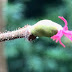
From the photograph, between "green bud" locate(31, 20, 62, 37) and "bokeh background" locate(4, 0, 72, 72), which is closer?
"green bud" locate(31, 20, 62, 37)

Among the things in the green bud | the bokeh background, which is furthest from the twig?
the bokeh background

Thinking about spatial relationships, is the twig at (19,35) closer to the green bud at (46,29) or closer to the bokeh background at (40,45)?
the green bud at (46,29)

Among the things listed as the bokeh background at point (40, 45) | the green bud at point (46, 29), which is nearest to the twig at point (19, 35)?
the green bud at point (46, 29)

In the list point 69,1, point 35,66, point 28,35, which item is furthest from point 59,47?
point 28,35

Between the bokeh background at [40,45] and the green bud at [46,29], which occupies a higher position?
the bokeh background at [40,45]

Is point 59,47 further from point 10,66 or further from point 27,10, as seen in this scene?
point 10,66

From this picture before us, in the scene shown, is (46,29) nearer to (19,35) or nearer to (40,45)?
(19,35)

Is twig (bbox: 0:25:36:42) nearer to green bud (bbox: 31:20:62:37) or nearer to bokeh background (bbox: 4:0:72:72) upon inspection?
green bud (bbox: 31:20:62:37)

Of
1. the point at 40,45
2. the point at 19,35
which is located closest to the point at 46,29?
the point at 19,35
